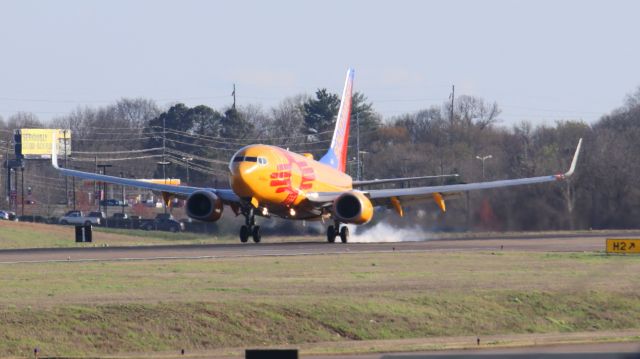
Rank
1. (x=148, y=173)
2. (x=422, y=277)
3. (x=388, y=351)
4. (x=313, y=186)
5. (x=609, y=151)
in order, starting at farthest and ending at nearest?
(x=148, y=173), (x=609, y=151), (x=313, y=186), (x=422, y=277), (x=388, y=351)

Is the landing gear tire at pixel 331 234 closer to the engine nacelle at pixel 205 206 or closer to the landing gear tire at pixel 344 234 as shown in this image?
the landing gear tire at pixel 344 234

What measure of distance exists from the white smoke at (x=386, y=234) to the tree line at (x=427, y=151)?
80 cm

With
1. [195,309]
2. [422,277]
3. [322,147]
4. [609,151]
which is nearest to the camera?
[195,309]

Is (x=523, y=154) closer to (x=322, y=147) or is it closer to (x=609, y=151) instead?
(x=609, y=151)

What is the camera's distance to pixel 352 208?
192ft

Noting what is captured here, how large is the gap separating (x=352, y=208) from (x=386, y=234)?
427 inches

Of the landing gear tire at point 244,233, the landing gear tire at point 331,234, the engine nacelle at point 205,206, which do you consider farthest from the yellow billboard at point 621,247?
the engine nacelle at point 205,206

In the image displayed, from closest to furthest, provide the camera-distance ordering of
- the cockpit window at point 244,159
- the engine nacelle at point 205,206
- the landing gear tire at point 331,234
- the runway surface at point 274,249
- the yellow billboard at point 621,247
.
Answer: the runway surface at point 274,249
the yellow billboard at point 621,247
the cockpit window at point 244,159
the engine nacelle at point 205,206
the landing gear tire at point 331,234

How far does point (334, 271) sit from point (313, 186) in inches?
759

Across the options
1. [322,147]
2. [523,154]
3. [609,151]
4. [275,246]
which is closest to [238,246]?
[275,246]

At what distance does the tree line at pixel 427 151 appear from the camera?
245 ft

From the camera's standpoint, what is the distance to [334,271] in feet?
131

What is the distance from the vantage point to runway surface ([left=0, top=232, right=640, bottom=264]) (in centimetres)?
4772

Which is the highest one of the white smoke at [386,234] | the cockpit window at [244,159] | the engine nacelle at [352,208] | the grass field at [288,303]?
the cockpit window at [244,159]
